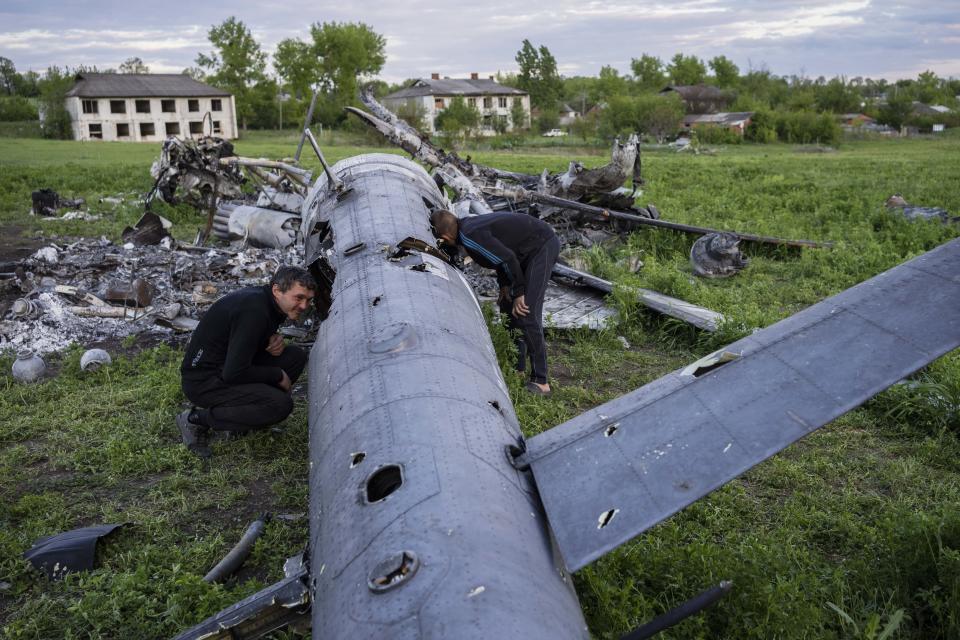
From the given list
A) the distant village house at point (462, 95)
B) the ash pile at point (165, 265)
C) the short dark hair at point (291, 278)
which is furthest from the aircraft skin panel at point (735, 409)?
the distant village house at point (462, 95)

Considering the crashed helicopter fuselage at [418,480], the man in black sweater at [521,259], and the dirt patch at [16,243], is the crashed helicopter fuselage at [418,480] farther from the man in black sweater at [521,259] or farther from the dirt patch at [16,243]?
the dirt patch at [16,243]

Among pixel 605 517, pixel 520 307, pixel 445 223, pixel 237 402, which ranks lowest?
pixel 237 402

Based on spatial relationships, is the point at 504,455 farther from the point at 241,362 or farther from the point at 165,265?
the point at 165,265

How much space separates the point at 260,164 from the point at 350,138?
41.1m

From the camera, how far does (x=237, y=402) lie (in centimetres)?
632

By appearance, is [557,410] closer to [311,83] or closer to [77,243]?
[77,243]

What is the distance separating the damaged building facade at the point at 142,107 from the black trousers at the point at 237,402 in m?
57.1

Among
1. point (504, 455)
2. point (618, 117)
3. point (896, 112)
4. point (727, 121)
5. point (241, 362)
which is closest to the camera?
point (504, 455)

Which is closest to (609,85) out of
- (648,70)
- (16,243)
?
(648,70)

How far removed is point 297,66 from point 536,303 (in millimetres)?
73618

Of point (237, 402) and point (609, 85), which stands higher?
point (609, 85)

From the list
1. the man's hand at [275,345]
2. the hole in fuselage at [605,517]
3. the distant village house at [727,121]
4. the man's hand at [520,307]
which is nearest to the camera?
the hole in fuselage at [605,517]

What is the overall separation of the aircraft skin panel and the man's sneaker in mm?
3568

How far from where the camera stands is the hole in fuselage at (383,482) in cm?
371
